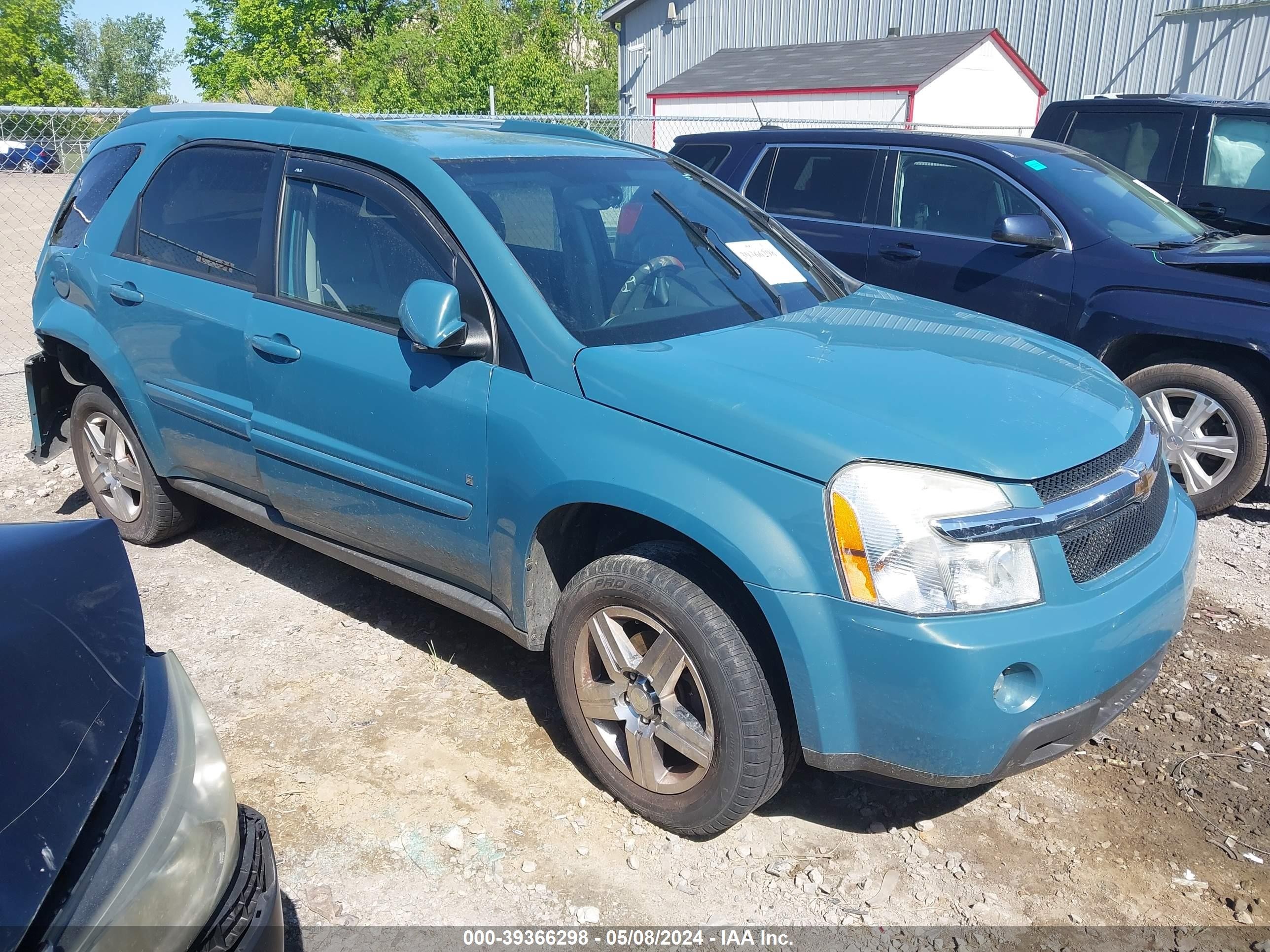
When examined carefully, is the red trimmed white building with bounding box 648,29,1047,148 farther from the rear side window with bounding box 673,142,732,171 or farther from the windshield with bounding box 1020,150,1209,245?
the windshield with bounding box 1020,150,1209,245

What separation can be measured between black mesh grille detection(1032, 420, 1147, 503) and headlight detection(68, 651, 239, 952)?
6.41 feet

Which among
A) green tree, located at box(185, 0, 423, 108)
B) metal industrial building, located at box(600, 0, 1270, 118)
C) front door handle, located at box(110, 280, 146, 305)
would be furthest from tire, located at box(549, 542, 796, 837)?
green tree, located at box(185, 0, 423, 108)

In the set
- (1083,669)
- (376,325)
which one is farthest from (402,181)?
(1083,669)

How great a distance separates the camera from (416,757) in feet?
10.8

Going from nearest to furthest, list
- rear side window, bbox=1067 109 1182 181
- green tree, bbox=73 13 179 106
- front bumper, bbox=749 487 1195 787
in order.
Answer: front bumper, bbox=749 487 1195 787
rear side window, bbox=1067 109 1182 181
green tree, bbox=73 13 179 106

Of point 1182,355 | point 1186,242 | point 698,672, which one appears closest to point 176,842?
point 698,672

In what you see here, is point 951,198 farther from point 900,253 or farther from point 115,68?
point 115,68

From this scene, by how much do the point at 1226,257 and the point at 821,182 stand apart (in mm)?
2461

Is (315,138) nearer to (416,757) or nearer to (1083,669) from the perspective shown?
(416,757)

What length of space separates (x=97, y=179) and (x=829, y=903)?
4231mm

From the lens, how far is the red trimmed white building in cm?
1881

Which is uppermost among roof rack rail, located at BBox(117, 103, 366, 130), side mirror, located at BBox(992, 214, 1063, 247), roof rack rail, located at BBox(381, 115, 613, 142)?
roof rack rail, located at BBox(117, 103, 366, 130)

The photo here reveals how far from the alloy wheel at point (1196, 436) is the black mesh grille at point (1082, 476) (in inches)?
109

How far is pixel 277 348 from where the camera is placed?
358 centimetres
